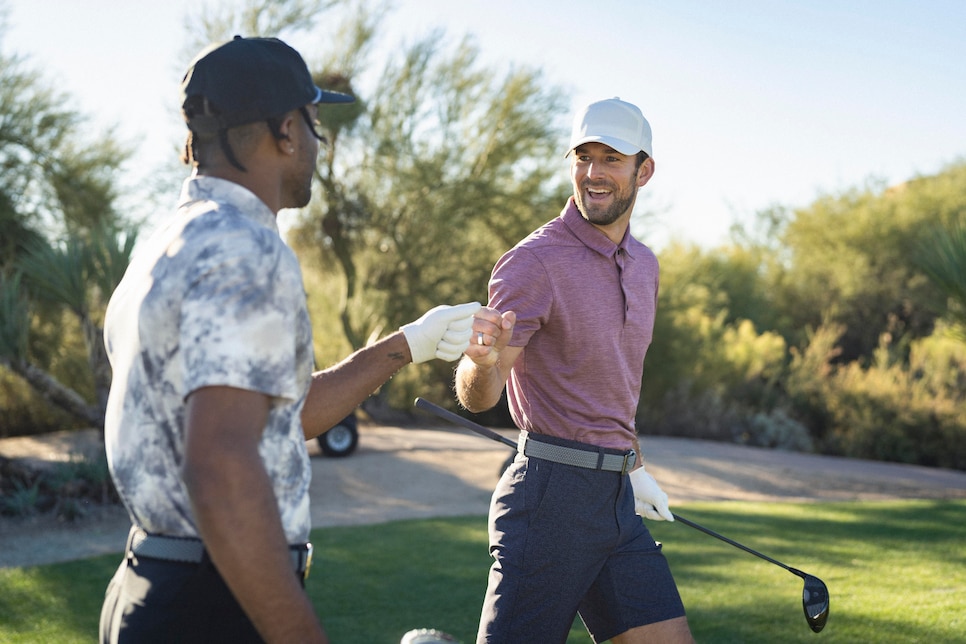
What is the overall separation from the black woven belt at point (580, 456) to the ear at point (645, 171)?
96cm

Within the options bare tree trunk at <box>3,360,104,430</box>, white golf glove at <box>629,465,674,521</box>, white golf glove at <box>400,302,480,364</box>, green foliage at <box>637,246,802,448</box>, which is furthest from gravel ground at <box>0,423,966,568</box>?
white golf glove at <box>400,302,480,364</box>

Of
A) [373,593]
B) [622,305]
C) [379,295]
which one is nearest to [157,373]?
[622,305]

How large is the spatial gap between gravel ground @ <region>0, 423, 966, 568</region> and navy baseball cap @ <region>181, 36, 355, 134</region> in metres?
6.18

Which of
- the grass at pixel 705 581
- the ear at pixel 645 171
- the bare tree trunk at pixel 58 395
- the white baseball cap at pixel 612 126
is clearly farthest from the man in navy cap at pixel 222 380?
the bare tree trunk at pixel 58 395

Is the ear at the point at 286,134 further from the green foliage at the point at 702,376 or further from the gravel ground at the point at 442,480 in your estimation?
the green foliage at the point at 702,376

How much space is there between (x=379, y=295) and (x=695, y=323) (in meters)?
5.65

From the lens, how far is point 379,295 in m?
16.3

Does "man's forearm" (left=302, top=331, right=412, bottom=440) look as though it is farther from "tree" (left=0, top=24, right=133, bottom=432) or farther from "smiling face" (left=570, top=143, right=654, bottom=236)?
"tree" (left=0, top=24, right=133, bottom=432)

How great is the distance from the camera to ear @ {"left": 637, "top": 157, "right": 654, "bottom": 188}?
3.37m

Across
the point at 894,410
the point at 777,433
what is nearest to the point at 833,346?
the point at 777,433

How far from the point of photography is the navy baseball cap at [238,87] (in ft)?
5.69

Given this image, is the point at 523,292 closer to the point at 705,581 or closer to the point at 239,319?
the point at 239,319

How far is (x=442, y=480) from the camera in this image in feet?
33.9

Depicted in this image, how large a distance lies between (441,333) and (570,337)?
0.58m
